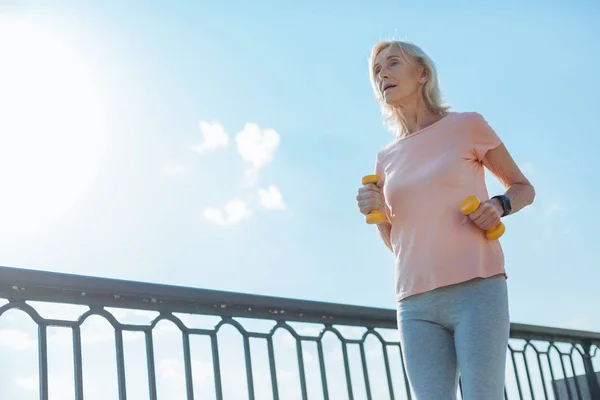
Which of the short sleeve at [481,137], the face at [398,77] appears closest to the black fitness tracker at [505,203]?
the short sleeve at [481,137]

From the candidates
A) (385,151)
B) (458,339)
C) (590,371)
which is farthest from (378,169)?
(590,371)

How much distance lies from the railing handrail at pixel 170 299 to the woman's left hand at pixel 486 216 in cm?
92

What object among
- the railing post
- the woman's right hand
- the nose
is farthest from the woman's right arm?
the railing post

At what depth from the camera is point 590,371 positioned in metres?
4.36

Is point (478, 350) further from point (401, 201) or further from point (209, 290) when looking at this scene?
point (209, 290)

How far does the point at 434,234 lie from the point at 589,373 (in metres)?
2.84

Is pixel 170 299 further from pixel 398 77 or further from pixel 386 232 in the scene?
pixel 398 77

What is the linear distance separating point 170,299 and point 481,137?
1.04m

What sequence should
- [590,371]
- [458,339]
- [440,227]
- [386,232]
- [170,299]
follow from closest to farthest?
[458,339] < [440,227] < [386,232] < [170,299] < [590,371]

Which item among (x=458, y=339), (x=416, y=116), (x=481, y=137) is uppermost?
(x=416, y=116)

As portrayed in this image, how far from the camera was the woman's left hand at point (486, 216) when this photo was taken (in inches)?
76.6

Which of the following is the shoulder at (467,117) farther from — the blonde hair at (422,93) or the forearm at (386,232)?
the forearm at (386,232)

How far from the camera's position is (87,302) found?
2188 mm

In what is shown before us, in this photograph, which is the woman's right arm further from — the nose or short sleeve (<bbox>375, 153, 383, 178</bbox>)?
the nose
